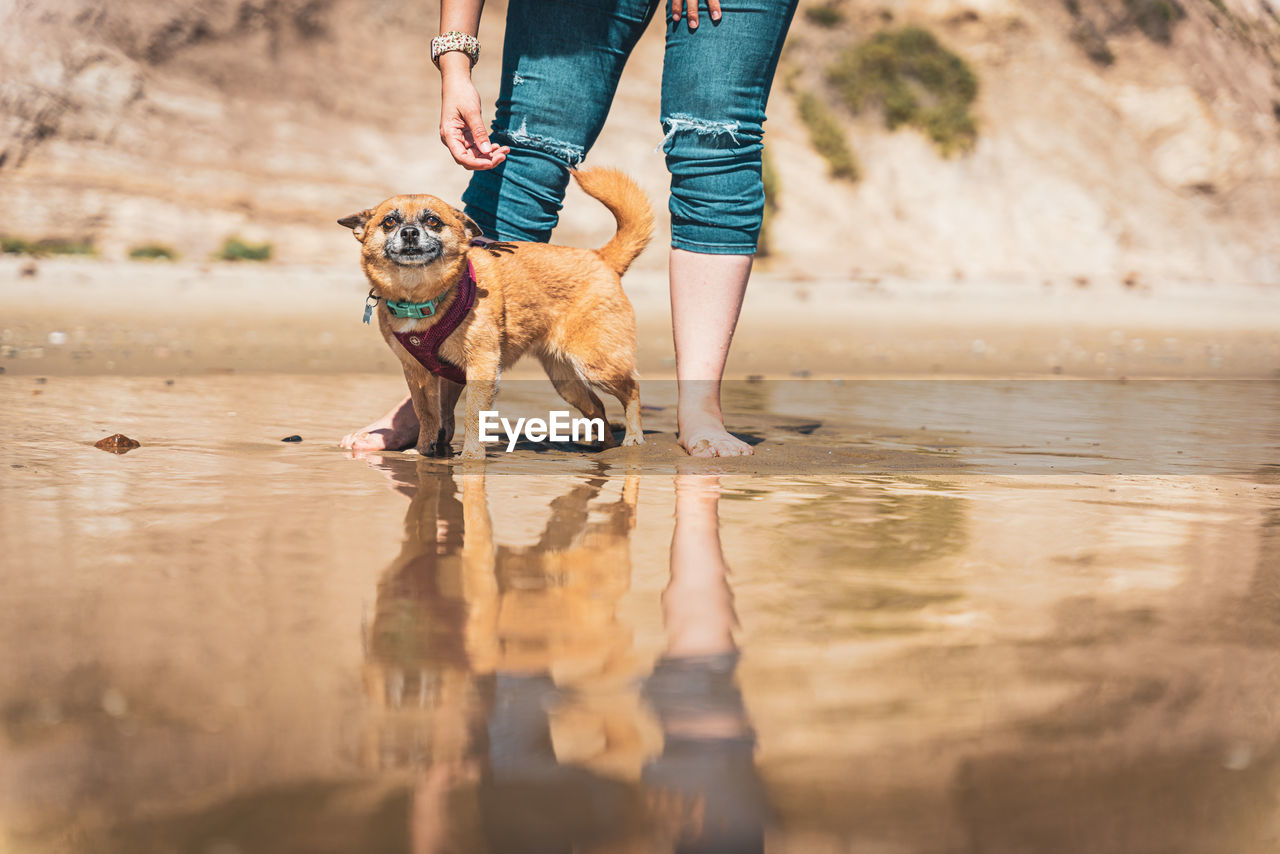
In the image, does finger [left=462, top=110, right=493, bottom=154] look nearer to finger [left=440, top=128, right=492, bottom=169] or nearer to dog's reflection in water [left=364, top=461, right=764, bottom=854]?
finger [left=440, top=128, right=492, bottom=169]

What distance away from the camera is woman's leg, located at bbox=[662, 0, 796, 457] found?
308cm

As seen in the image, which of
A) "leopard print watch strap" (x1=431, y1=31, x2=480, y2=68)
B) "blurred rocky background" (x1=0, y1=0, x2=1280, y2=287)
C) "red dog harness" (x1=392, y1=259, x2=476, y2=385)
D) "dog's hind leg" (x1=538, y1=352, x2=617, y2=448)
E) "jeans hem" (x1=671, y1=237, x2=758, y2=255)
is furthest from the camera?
"blurred rocky background" (x1=0, y1=0, x2=1280, y2=287)

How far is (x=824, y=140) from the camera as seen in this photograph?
2086 centimetres

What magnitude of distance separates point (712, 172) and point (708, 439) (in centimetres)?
73

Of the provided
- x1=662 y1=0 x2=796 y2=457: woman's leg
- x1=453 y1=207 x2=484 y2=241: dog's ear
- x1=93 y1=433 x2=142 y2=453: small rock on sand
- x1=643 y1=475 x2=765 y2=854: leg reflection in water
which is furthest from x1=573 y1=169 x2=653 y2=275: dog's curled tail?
x1=643 y1=475 x2=765 y2=854: leg reflection in water

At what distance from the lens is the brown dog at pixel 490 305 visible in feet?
9.37

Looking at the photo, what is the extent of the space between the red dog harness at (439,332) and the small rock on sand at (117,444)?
66 cm

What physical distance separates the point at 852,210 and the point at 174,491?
60.8 feet

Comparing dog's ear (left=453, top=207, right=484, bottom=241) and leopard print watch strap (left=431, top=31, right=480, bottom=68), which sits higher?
leopard print watch strap (left=431, top=31, right=480, bottom=68)

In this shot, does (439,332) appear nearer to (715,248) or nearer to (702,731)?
(715,248)

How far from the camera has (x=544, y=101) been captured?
319cm

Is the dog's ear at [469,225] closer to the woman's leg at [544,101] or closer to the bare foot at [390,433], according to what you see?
the woman's leg at [544,101]

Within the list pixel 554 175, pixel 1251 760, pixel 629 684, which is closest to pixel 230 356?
pixel 554 175

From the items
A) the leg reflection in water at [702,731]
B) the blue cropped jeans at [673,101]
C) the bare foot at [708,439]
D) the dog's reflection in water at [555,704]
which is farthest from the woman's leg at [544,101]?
the leg reflection in water at [702,731]
